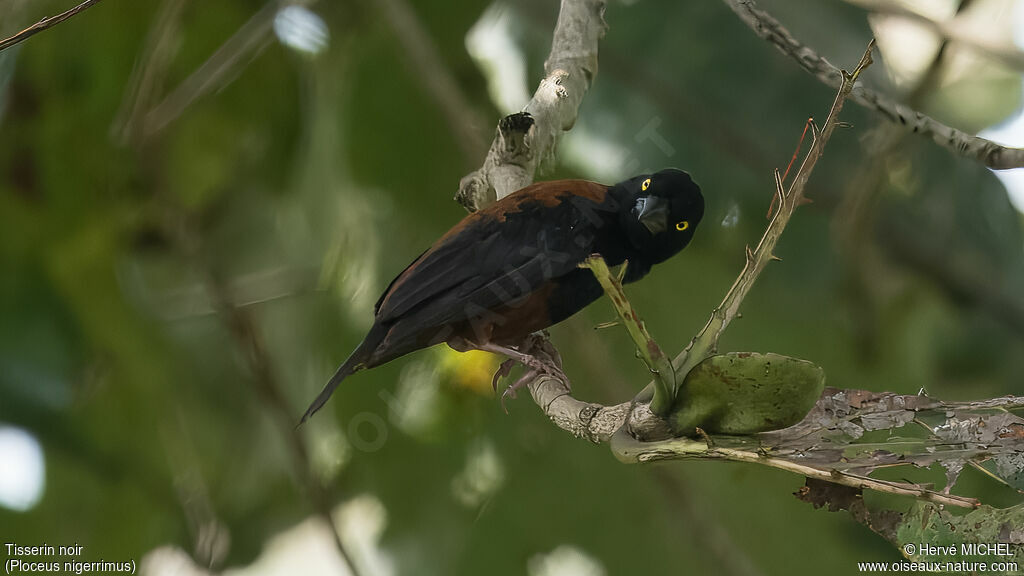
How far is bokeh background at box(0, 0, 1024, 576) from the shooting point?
2.08 metres

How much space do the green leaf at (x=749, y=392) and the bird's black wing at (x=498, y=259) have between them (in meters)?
0.62

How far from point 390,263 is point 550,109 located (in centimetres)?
75

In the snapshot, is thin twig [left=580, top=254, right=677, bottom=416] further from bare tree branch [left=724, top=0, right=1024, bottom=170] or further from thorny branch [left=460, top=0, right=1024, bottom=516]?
bare tree branch [left=724, top=0, right=1024, bottom=170]

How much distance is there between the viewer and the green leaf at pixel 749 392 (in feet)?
3.00

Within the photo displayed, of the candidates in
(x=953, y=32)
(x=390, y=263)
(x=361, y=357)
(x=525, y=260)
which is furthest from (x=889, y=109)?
(x=390, y=263)

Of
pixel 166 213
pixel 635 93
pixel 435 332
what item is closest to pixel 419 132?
pixel 635 93

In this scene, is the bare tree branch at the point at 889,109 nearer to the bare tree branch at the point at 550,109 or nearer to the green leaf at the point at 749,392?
the bare tree branch at the point at 550,109

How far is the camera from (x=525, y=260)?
155 cm

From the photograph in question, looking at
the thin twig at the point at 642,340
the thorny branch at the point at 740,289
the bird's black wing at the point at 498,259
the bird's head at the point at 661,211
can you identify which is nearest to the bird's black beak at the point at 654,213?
the bird's head at the point at 661,211

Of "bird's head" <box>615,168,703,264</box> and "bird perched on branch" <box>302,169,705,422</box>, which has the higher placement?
"bird's head" <box>615,168,703,264</box>

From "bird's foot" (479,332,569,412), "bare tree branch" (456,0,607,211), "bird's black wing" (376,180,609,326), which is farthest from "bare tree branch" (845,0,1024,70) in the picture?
"bird's foot" (479,332,569,412)

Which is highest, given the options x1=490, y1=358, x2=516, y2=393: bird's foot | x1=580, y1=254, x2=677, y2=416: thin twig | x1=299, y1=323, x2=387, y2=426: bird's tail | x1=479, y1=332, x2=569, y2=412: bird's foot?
x1=580, y1=254, x2=677, y2=416: thin twig

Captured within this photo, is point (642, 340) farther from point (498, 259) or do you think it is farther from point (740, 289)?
point (498, 259)

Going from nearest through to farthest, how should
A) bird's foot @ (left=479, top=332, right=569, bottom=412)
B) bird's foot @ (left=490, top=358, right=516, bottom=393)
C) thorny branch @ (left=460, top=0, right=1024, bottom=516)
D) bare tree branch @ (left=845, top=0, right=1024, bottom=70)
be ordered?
thorny branch @ (left=460, top=0, right=1024, bottom=516), bird's foot @ (left=479, top=332, right=569, bottom=412), bird's foot @ (left=490, top=358, right=516, bottom=393), bare tree branch @ (left=845, top=0, right=1024, bottom=70)
